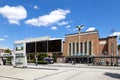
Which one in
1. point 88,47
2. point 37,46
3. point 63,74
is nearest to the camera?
point 63,74

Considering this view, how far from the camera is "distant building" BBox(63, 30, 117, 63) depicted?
74.3m

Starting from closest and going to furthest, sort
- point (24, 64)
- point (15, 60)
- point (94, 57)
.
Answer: point (24, 64) < point (15, 60) < point (94, 57)

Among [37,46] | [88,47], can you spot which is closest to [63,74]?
[37,46]

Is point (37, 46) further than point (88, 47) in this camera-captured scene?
No

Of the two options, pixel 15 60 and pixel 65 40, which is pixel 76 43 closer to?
pixel 65 40

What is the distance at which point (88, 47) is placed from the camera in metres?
79.6

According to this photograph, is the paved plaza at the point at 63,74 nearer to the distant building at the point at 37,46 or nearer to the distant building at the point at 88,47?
the distant building at the point at 37,46

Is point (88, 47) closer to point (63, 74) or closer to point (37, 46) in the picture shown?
point (37, 46)

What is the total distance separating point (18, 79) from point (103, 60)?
52.2 metres

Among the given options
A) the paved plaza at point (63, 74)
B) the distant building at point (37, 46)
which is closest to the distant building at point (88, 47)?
the distant building at point (37, 46)

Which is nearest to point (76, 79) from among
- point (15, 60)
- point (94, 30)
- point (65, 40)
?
point (15, 60)

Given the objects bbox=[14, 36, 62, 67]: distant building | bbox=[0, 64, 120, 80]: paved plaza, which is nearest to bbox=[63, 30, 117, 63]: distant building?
bbox=[14, 36, 62, 67]: distant building

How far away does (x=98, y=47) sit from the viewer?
78688 mm

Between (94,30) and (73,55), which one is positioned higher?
(94,30)
